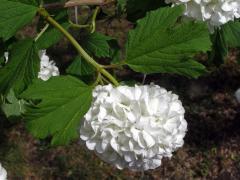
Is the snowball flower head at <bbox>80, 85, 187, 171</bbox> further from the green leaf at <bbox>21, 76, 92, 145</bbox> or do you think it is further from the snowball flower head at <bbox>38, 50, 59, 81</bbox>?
the snowball flower head at <bbox>38, 50, 59, 81</bbox>

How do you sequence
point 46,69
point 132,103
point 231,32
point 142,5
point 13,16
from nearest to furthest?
1. point 132,103
2. point 13,16
3. point 142,5
4. point 231,32
5. point 46,69

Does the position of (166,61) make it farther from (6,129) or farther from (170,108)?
(6,129)

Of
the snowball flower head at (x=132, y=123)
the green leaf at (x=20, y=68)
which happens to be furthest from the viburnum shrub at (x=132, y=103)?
the green leaf at (x=20, y=68)

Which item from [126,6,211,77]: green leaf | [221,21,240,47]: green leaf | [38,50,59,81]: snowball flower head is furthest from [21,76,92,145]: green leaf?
[38,50,59,81]: snowball flower head

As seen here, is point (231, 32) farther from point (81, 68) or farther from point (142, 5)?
point (81, 68)

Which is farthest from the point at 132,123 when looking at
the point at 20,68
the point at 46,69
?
the point at 46,69

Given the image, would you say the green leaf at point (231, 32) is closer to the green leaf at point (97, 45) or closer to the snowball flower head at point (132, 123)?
the green leaf at point (97, 45)
